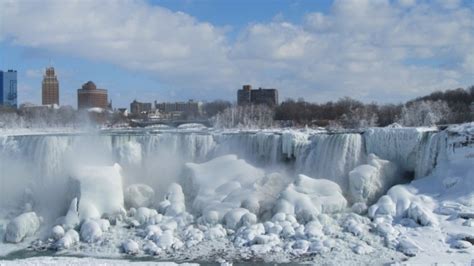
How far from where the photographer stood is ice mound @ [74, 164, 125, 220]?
22.0 m

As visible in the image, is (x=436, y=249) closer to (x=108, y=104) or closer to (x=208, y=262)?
(x=208, y=262)

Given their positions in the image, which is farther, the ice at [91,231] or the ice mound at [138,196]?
the ice mound at [138,196]

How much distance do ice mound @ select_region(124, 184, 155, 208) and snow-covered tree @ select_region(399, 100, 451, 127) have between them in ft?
89.8

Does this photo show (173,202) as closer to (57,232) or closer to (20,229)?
(57,232)

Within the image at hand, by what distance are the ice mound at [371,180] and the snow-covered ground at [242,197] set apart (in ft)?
0.20

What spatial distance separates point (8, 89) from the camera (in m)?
102

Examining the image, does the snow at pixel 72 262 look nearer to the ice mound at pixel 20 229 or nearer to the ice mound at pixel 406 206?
the ice mound at pixel 20 229

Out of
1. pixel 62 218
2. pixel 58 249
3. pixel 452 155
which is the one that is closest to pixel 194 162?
pixel 62 218

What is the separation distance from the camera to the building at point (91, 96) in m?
116

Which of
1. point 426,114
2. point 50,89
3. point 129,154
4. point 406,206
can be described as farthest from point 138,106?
point 406,206

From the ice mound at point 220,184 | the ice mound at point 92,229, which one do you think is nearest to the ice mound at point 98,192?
the ice mound at point 92,229

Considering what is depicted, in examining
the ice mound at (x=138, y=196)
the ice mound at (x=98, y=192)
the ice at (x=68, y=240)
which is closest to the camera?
the ice at (x=68, y=240)

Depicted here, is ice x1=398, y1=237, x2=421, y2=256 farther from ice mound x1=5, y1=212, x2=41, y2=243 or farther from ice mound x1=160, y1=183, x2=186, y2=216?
ice mound x1=5, y1=212, x2=41, y2=243

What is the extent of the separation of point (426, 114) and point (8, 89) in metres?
78.9
